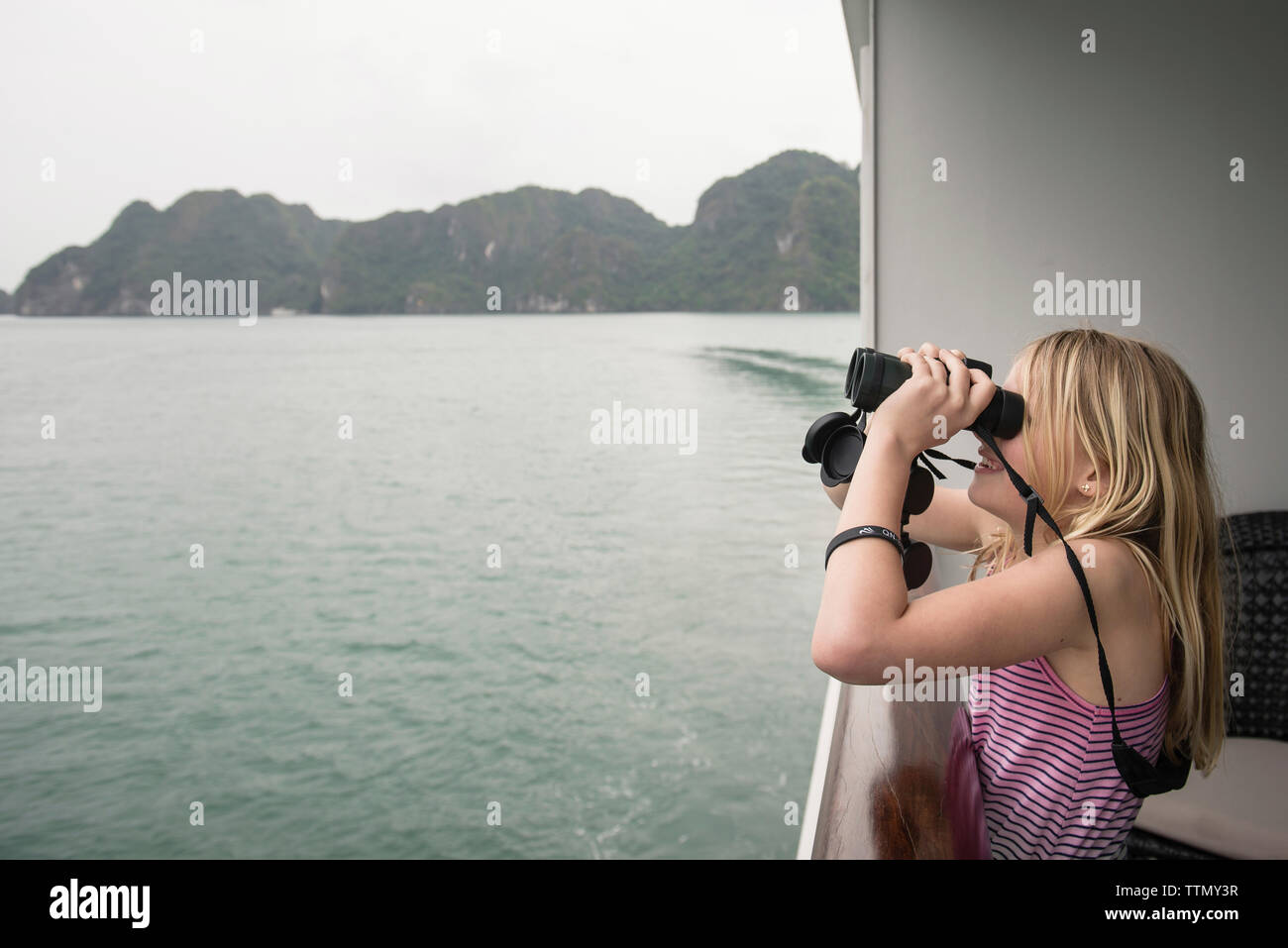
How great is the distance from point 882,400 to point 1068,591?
0.86ft

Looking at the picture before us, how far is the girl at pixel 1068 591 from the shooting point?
0.76 meters

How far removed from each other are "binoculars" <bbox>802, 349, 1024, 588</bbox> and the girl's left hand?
2cm

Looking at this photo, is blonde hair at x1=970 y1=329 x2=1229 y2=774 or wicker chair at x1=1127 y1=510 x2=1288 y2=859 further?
wicker chair at x1=1127 y1=510 x2=1288 y2=859

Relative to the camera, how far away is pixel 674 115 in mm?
40562

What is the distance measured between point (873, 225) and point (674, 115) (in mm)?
41682

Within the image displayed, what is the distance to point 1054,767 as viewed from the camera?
34.7 inches

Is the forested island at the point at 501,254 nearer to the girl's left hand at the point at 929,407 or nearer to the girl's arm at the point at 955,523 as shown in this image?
the girl's arm at the point at 955,523

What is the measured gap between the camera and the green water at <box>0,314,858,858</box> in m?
8.02

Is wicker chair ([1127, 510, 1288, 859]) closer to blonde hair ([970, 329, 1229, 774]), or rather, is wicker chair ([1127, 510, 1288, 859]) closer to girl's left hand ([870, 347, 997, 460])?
blonde hair ([970, 329, 1229, 774])

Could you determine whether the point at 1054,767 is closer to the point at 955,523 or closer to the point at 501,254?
the point at 955,523

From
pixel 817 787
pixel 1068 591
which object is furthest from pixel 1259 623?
pixel 1068 591

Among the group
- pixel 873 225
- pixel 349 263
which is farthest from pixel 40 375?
pixel 873 225

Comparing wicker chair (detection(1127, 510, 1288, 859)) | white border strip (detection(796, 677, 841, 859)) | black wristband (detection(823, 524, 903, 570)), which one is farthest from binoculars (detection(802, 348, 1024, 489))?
wicker chair (detection(1127, 510, 1288, 859))

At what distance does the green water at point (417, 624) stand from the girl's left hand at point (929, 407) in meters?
6.08
